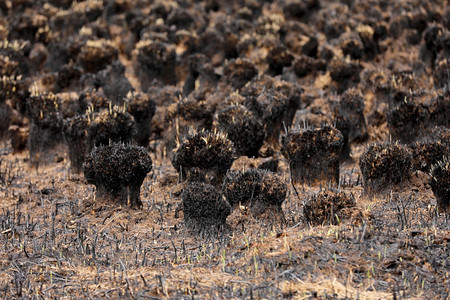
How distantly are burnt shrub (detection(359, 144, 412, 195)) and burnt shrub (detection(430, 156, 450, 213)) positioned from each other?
1.10 m

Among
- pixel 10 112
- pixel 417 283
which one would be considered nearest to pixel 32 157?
pixel 10 112

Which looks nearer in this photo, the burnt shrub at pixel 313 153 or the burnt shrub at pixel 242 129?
the burnt shrub at pixel 313 153

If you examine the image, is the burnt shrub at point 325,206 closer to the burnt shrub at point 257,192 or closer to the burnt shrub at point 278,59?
the burnt shrub at point 257,192

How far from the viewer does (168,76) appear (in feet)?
65.8

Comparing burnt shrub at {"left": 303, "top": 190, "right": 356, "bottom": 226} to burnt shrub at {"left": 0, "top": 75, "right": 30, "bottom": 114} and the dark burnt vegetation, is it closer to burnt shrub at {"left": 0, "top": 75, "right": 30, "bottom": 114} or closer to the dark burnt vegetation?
the dark burnt vegetation

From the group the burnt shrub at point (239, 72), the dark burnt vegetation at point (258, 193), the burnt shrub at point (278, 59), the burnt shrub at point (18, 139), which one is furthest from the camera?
the burnt shrub at point (278, 59)

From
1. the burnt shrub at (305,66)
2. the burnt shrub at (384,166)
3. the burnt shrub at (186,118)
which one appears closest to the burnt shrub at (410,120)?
the burnt shrub at (384,166)

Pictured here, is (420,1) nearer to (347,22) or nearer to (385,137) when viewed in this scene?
(347,22)

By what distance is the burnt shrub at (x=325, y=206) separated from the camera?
32.3ft

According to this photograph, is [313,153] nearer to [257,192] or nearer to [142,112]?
[257,192]

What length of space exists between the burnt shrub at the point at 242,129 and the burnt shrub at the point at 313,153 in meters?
1.10

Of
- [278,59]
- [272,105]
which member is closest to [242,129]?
[272,105]

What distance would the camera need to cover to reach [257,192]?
10750mm

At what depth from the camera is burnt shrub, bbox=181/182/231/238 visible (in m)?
10.2
